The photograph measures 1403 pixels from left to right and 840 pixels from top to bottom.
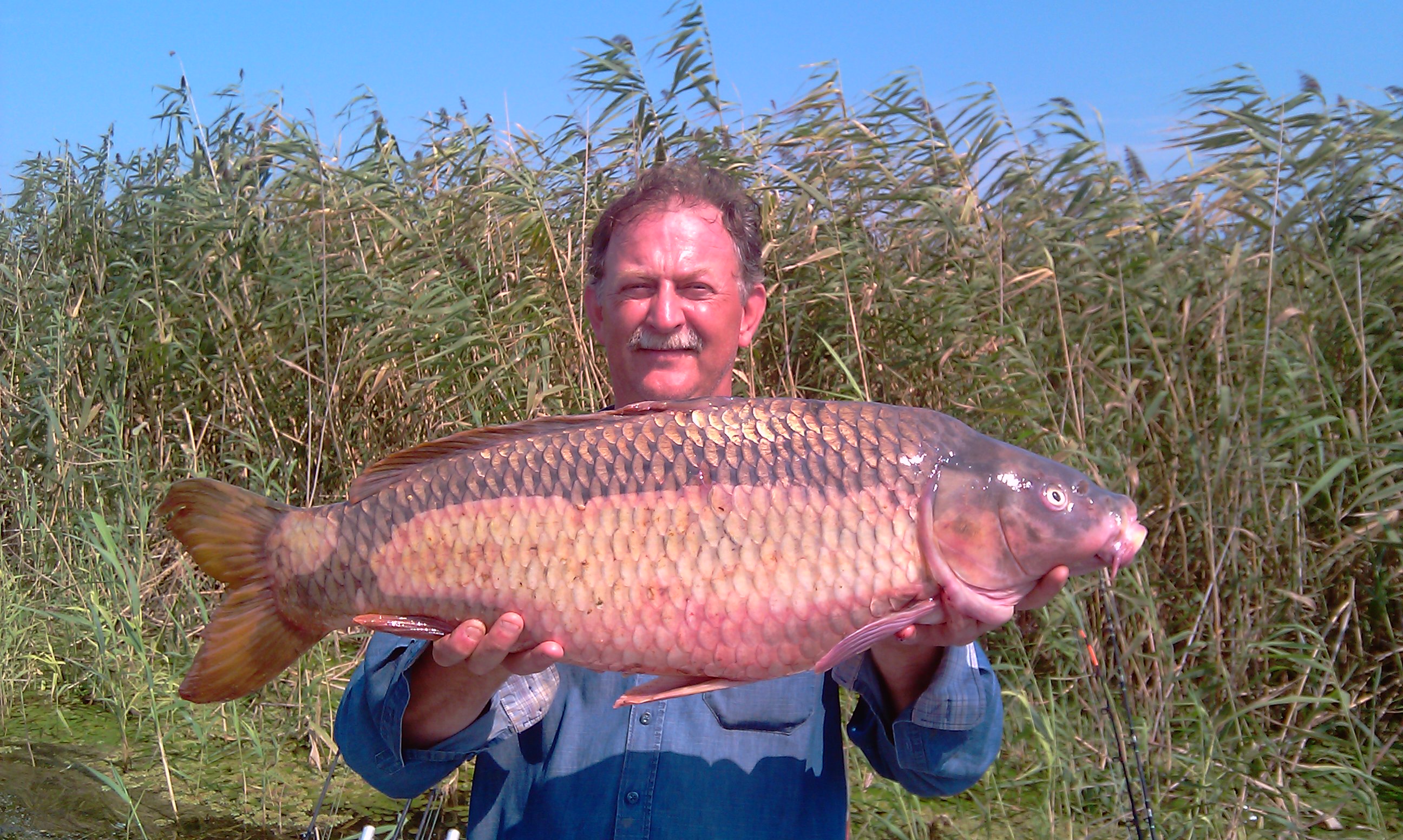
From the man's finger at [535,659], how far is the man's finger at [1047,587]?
24.4 inches

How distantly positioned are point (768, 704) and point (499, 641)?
20.1 inches

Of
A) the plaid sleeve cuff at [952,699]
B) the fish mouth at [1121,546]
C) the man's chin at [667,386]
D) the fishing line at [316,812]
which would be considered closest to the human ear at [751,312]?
the man's chin at [667,386]

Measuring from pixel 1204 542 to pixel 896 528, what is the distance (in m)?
2.24

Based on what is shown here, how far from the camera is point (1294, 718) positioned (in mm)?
3162

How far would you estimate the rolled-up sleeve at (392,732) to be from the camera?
1.63 metres

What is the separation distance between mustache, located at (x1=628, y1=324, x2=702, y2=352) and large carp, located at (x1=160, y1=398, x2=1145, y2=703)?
0.53 meters

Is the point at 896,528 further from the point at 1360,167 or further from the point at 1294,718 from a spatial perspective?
the point at 1360,167

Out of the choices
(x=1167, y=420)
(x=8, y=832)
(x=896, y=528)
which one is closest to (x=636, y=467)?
(x=896, y=528)

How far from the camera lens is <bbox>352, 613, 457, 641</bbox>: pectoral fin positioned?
145 cm

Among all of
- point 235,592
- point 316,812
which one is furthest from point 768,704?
point 316,812

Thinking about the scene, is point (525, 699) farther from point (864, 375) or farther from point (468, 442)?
point (864, 375)

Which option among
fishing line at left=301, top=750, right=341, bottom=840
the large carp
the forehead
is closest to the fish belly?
the large carp

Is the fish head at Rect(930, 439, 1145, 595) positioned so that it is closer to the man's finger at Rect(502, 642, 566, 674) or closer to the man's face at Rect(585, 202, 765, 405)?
the man's finger at Rect(502, 642, 566, 674)

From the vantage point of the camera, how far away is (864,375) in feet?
10.4
